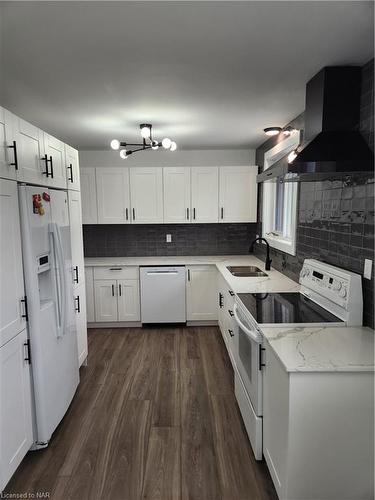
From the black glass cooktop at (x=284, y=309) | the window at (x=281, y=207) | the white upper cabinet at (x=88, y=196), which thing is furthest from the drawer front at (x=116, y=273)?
the black glass cooktop at (x=284, y=309)

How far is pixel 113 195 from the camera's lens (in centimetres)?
407

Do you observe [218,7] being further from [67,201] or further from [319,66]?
[67,201]

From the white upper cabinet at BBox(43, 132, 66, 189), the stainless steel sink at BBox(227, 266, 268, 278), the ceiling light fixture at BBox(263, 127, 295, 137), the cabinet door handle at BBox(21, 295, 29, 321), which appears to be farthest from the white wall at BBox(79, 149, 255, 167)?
the cabinet door handle at BBox(21, 295, 29, 321)

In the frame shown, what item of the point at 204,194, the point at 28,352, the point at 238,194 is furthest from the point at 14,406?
the point at 238,194

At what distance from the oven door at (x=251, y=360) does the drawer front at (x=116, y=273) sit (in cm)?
197

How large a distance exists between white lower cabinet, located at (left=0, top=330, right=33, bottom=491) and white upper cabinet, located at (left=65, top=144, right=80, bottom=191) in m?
1.36

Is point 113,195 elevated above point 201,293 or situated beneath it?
elevated above

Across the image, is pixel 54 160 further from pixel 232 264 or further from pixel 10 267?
pixel 232 264

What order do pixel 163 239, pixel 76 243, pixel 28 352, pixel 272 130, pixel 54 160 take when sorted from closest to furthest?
1. pixel 28 352
2. pixel 54 160
3. pixel 76 243
4. pixel 272 130
5. pixel 163 239

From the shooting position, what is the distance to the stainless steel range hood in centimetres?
171

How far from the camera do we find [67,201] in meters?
2.53

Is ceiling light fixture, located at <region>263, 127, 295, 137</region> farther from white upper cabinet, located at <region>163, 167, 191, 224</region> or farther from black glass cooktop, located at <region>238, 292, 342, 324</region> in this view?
black glass cooktop, located at <region>238, 292, 342, 324</region>

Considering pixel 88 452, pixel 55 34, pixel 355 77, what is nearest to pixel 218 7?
pixel 55 34

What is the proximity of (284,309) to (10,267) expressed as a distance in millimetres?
1722
